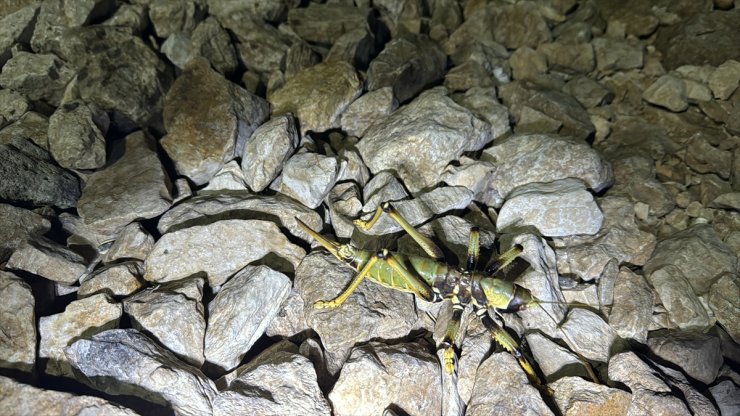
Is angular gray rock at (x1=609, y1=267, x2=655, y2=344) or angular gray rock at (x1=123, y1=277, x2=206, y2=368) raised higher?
angular gray rock at (x1=123, y1=277, x2=206, y2=368)

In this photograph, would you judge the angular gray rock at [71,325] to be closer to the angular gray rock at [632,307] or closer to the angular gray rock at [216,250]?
the angular gray rock at [216,250]

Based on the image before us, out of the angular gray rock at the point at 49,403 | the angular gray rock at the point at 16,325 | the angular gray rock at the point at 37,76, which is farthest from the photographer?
the angular gray rock at the point at 37,76

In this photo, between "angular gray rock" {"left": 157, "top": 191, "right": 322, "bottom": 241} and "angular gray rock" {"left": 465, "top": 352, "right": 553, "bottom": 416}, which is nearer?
"angular gray rock" {"left": 465, "top": 352, "right": 553, "bottom": 416}

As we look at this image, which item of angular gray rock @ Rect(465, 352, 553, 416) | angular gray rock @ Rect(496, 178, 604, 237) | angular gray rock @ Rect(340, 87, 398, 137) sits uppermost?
angular gray rock @ Rect(340, 87, 398, 137)

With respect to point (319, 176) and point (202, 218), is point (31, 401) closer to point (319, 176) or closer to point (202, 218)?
point (202, 218)

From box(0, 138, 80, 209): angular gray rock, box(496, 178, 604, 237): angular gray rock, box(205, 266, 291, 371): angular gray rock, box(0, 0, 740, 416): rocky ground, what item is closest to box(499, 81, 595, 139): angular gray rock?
box(0, 0, 740, 416): rocky ground

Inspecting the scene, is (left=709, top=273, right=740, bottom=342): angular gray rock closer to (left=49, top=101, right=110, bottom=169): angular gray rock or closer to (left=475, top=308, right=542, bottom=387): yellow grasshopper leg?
(left=475, top=308, right=542, bottom=387): yellow grasshopper leg

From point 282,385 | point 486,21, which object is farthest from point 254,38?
point 282,385

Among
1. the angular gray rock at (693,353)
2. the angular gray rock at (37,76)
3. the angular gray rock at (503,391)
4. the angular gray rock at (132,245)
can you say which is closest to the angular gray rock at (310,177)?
the angular gray rock at (132,245)
